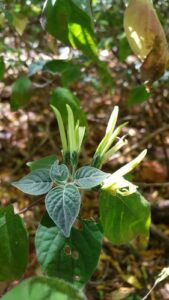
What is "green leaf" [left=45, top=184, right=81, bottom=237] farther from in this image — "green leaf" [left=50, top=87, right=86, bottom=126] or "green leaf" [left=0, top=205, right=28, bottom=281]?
"green leaf" [left=50, top=87, right=86, bottom=126]

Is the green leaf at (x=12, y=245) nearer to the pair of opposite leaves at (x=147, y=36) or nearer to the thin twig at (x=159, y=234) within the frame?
the pair of opposite leaves at (x=147, y=36)

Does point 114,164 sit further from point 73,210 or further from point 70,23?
point 73,210

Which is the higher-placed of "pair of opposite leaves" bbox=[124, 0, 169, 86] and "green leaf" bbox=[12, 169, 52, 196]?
"pair of opposite leaves" bbox=[124, 0, 169, 86]

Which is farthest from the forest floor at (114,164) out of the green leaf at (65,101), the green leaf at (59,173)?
the green leaf at (59,173)

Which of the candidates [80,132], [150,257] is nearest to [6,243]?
[80,132]

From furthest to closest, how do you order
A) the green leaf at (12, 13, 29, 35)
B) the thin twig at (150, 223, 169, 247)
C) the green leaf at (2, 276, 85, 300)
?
1. the thin twig at (150, 223, 169, 247)
2. the green leaf at (12, 13, 29, 35)
3. the green leaf at (2, 276, 85, 300)

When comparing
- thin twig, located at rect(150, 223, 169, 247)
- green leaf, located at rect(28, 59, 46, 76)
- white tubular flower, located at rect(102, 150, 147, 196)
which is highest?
white tubular flower, located at rect(102, 150, 147, 196)

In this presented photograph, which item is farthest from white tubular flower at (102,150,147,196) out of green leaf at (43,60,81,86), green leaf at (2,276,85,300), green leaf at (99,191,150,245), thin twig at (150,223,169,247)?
thin twig at (150,223,169,247)
